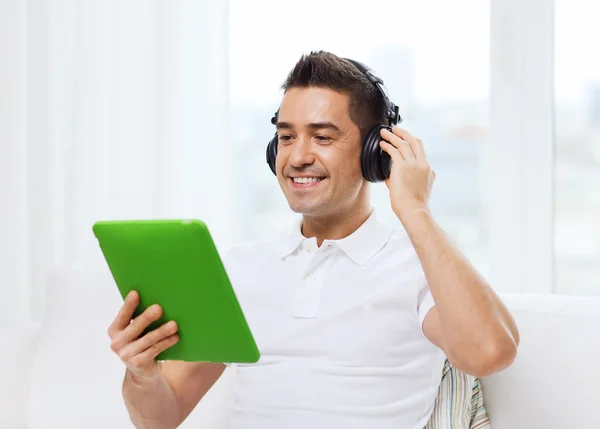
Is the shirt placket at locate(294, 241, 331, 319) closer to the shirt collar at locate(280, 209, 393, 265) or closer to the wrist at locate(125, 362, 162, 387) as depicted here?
the shirt collar at locate(280, 209, 393, 265)

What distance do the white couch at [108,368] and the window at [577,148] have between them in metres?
0.90

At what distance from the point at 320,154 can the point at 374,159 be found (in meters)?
0.13

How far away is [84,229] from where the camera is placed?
288 cm

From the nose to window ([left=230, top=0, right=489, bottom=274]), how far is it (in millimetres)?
1163

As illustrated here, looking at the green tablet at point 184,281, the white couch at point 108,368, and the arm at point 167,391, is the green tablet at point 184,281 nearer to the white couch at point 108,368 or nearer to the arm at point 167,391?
the arm at point 167,391

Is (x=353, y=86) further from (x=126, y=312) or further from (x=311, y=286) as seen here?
(x=126, y=312)

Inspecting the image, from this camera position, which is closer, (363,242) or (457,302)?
(457,302)

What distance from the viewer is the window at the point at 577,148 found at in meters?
2.50

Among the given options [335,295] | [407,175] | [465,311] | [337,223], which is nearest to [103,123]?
[337,223]

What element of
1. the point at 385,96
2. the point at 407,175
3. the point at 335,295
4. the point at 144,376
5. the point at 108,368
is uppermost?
the point at 385,96

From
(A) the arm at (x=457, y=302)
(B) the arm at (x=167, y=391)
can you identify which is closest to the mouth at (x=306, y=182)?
(A) the arm at (x=457, y=302)

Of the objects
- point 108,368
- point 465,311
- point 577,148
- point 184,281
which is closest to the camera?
point 184,281

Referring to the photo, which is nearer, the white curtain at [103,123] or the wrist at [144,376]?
the wrist at [144,376]

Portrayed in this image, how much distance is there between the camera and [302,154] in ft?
5.41
